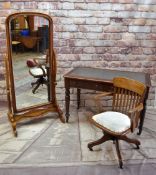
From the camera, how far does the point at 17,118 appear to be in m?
2.97

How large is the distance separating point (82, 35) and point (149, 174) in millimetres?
1994

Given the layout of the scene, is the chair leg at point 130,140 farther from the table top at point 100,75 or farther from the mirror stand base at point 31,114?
the mirror stand base at point 31,114

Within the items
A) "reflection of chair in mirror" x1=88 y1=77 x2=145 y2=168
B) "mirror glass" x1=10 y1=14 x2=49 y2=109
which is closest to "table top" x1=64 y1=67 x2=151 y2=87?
"reflection of chair in mirror" x1=88 y1=77 x2=145 y2=168

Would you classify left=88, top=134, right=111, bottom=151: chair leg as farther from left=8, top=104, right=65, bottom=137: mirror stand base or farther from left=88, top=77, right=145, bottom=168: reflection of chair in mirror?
left=8, top=104, right=65, bottom=137: mirror stand base

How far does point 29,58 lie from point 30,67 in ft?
0.37

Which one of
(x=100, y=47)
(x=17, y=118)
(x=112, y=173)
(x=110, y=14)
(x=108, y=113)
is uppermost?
(x=110, y=14)

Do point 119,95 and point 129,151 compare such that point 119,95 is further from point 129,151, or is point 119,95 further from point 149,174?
point 149,174

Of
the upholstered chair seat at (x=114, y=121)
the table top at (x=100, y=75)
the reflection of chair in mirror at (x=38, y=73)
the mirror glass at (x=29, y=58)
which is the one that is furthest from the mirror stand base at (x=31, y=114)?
the upholstered chair seat at (x=114, y=121)

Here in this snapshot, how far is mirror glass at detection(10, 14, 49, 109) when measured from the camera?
113 inches

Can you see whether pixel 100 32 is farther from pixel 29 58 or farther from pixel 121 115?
pixel 121 115

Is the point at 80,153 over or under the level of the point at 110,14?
under

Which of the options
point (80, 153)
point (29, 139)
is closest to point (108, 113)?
point (80, 153)

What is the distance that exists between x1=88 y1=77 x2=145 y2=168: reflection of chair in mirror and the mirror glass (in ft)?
3.04

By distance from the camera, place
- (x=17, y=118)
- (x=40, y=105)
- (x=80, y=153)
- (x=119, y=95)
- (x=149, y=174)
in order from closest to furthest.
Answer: (x=149, y=174) < (x=80, y=153) < (x=119, y=95) < (x=17, y=118) < (x=40, y=105)
